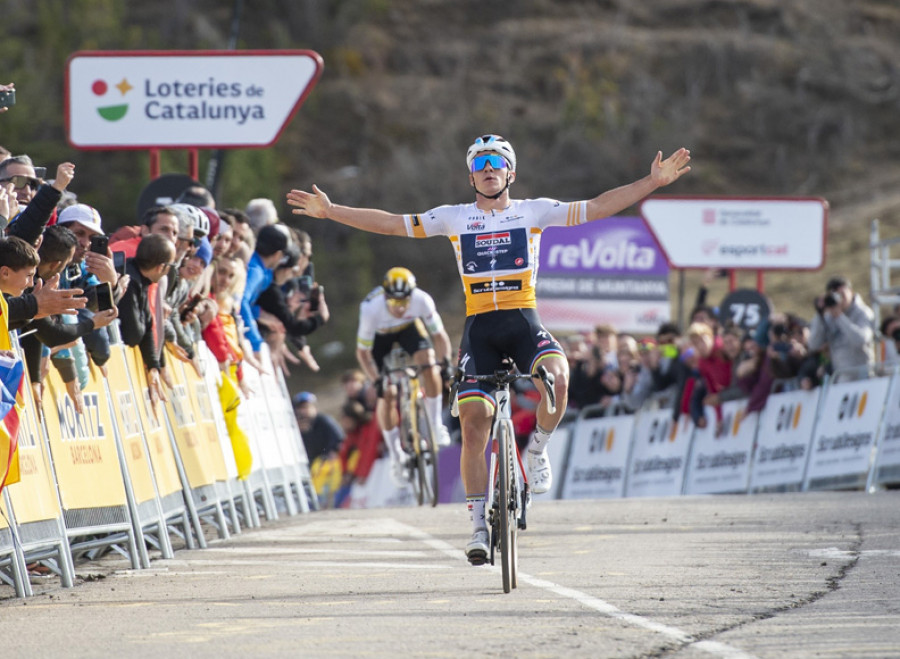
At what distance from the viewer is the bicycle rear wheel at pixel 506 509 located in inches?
365

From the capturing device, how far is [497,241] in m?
10.5

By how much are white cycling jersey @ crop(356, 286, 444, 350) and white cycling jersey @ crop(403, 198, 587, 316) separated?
6.68 m

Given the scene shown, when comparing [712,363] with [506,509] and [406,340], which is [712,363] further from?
[506,509]

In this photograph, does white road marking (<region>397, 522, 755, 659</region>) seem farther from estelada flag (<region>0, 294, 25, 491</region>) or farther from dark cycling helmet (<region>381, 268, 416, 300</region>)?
dark cycling helmet (<region>381, 268, 416, 300</region>)

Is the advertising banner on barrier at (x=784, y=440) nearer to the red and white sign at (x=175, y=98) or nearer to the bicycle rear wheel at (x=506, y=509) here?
the red and white sign at (x=175, y=98)

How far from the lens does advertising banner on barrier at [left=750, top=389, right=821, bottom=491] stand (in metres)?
19.9

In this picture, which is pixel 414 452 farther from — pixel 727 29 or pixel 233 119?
pixel 727 29

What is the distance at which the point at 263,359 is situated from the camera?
56.7 feet

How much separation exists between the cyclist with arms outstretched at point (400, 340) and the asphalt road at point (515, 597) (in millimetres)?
3623

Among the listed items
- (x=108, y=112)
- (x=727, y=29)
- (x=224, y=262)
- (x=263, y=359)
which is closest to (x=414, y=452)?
(x=263, y=359)

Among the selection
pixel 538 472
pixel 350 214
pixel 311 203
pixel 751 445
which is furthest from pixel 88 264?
pixel 751 445

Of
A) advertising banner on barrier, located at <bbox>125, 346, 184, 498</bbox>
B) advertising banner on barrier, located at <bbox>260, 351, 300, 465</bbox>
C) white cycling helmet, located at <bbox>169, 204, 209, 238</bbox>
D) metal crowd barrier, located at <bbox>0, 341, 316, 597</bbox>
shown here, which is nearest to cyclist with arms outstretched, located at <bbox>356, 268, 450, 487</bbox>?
advertising banner on barrier, located at <bbox>260, 351, 300, 465</bbox>

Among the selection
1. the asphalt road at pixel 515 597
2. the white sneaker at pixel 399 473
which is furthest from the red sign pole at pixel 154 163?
the asphalt road at pixel 515 597

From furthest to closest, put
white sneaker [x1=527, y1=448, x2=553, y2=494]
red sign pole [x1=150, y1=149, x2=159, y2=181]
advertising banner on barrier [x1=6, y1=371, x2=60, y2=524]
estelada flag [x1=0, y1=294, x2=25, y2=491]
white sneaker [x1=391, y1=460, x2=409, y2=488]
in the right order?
red sign pole [x1=150, y1=149, x2=159, y2=181]
white sneaker [x1=391, y1=460, x2=409, y2=488]
white sneaker [x1=527, y1=448, x2=553, y2=494]
advertising banner on barrier [x1=6, y1=371, x2=60, y2=524]
estelada flag [x1=0, y1=294, x2=25, y2=491]
